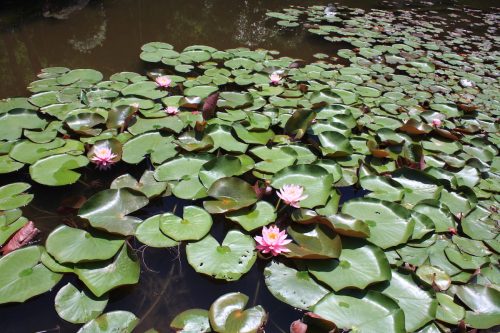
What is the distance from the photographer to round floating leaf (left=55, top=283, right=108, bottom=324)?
5.13 ft

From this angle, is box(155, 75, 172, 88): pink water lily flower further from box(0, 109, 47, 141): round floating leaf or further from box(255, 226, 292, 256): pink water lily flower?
box(255, 226, 292, 256): pink water lily flower

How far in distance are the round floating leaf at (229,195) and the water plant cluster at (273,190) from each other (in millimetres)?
11

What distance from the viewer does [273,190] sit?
7.92 feet

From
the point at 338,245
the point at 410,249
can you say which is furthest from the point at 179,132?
the point at 410,249

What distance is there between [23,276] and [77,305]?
33cm

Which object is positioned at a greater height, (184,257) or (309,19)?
(309,19)

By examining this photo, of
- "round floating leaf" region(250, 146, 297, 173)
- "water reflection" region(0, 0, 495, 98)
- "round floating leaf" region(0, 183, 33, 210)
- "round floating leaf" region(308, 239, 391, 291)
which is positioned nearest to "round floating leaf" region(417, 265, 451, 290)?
"round floating leaf" region(308, 239, 391, 291)

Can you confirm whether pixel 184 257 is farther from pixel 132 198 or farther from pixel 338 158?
pixel 338 158

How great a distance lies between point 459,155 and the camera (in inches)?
118

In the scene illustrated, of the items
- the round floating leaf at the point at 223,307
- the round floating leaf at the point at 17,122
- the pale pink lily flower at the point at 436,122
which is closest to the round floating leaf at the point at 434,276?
the round floating leaf at the point at 223,307

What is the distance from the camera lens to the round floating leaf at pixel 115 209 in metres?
1.92

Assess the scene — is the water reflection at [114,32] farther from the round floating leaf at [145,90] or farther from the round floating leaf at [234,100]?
the round floating leaf at [234,100]

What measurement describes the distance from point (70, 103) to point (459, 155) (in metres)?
3.41

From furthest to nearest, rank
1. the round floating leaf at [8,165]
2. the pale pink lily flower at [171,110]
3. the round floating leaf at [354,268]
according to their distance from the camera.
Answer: the pale pink lily flower at [171,110]
the round floating leaf at [8,165]
the round floating leaf at [354,268]
